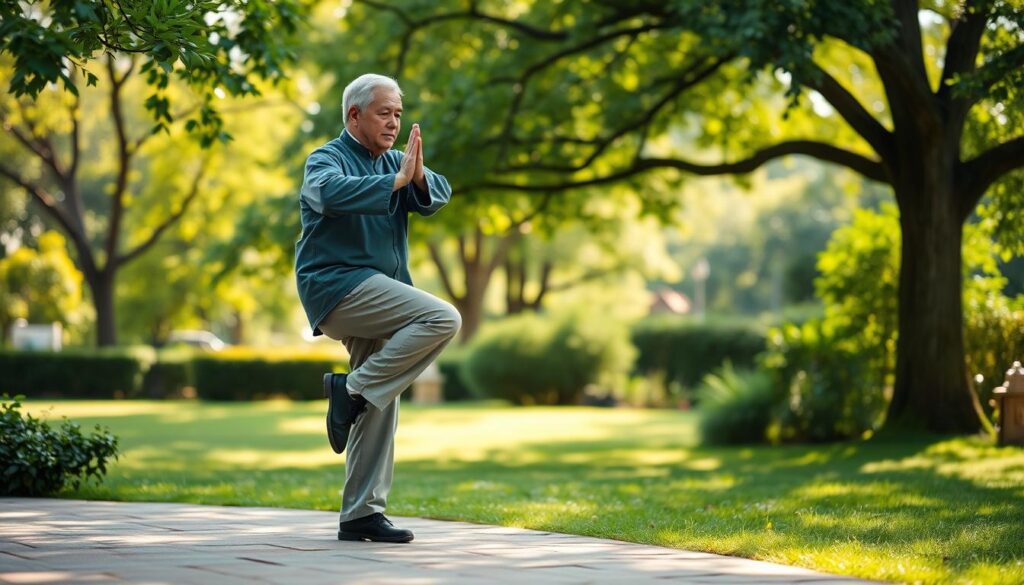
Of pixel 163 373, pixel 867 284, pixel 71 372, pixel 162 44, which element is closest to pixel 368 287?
pixel 162 44

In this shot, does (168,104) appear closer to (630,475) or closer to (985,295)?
(630,475)

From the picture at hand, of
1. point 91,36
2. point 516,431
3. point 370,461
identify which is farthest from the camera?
point 516,431

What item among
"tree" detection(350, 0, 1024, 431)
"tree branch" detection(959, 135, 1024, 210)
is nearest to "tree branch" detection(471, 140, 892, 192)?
"tree" detection(350, 0, 1024, 431)

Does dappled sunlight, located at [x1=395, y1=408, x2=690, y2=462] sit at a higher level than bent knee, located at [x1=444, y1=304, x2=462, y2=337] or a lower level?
lower

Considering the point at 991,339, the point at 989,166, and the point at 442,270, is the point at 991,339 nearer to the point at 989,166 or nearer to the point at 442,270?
Result: the point at 989,166

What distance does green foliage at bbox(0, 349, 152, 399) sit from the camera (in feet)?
102

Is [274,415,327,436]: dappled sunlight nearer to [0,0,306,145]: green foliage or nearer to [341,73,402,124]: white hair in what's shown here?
[0,0,306,145]: green foliage

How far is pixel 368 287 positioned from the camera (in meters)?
5.55

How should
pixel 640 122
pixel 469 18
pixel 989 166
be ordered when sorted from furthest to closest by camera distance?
pixel 469 18
pixel 640 122
pixel 989 166

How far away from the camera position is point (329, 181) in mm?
5391

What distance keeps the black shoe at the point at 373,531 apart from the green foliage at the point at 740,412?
12.4m

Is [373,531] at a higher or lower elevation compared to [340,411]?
lower

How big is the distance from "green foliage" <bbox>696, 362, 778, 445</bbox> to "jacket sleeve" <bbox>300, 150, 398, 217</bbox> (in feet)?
42.1

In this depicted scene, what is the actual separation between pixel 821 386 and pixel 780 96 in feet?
21.8
